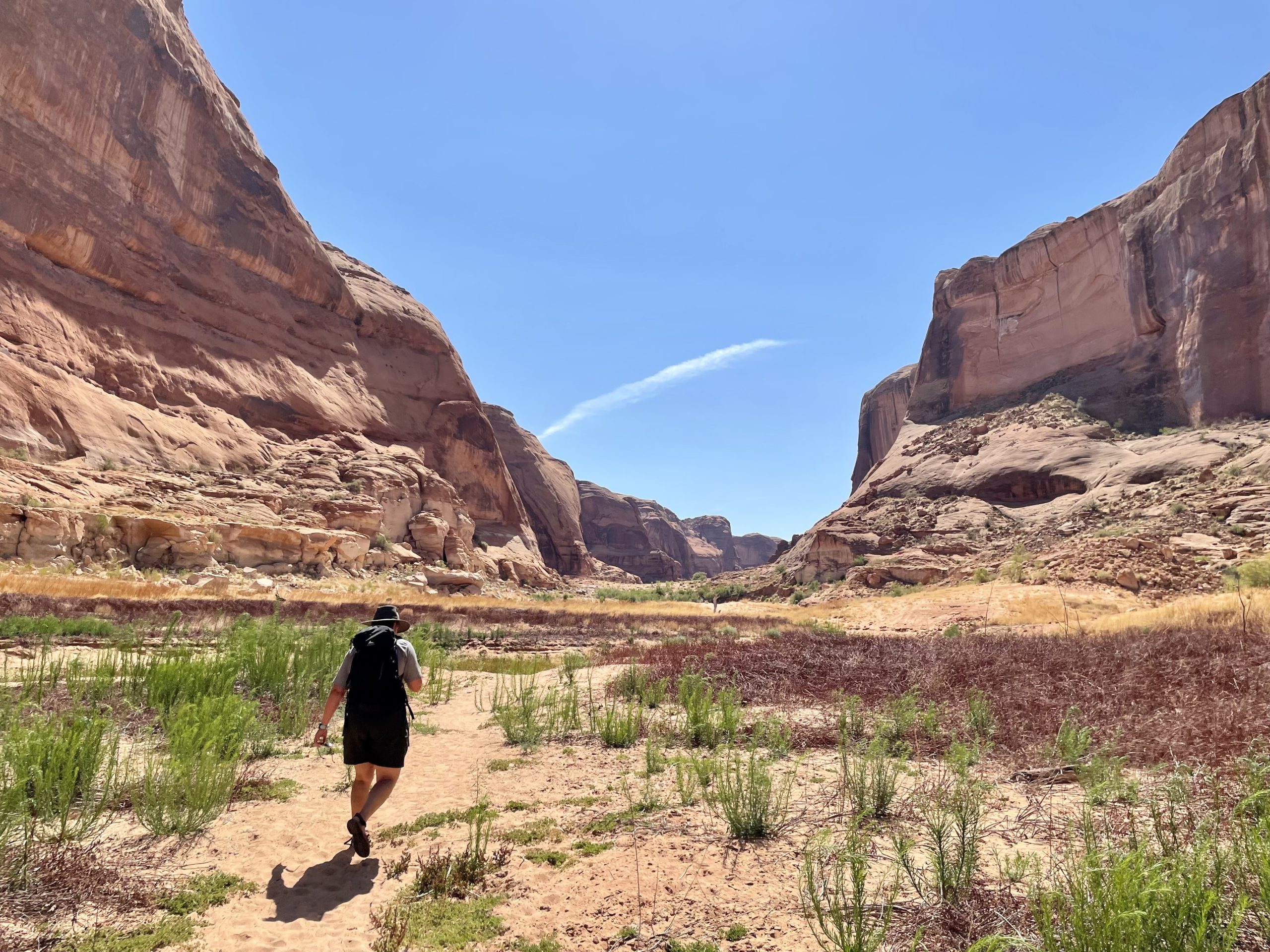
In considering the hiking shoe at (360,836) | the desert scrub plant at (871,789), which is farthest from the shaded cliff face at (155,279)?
the desert scrub plant at (871,789)

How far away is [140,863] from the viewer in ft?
12.9

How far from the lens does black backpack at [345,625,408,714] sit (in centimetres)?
480

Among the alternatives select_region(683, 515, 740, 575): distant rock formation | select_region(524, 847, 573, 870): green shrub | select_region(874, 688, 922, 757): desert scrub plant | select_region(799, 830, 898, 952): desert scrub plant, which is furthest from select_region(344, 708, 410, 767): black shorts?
select_region(683, 515, 740, 575): distant rock formation

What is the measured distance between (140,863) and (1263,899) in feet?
18.5

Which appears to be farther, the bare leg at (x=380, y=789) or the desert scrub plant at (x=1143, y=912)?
the bare leg at (x=380, y=789)

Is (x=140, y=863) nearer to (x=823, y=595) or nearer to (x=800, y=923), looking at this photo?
(x=800, y=923)

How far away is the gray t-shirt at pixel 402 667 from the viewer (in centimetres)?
496

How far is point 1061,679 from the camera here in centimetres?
844

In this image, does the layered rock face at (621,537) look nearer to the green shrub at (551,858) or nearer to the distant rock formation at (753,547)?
the distant rock formation at (753,547)

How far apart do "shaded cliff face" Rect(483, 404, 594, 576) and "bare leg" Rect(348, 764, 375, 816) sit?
69965 millimetres

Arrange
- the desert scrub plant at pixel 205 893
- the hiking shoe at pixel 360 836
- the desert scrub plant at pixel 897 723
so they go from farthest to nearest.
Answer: the desert scrub plant at pixel 897 723, the hiking shoe at pixel 360 836, the desert scrub plant at pixel 205 893

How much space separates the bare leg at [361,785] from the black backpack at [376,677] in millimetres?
428

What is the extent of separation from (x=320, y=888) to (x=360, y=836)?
382 mm

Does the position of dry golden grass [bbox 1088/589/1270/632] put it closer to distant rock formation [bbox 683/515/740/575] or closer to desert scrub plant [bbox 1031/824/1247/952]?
desert scrub plant [bbox 1031/824/1247/952]
